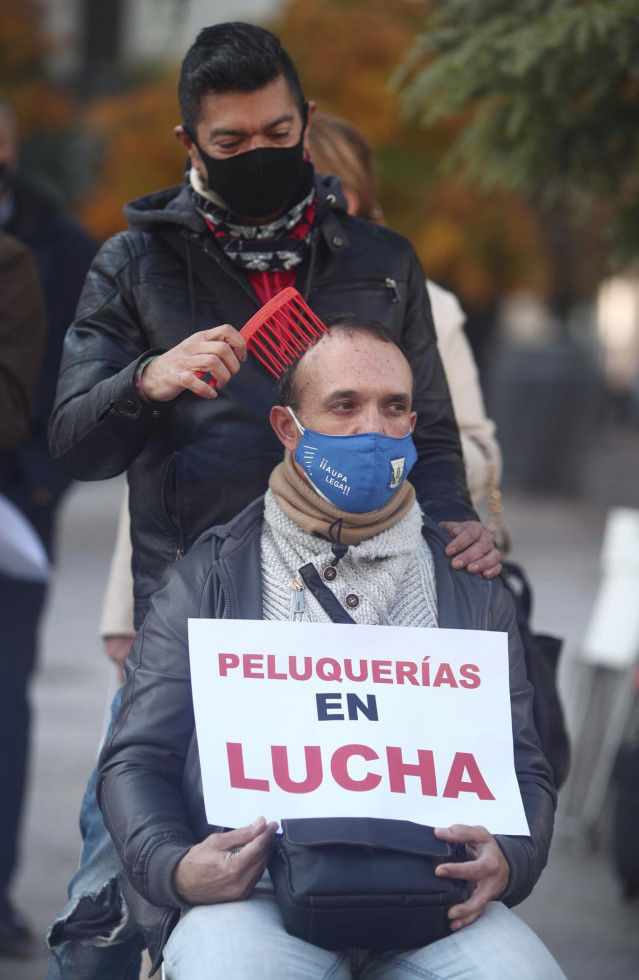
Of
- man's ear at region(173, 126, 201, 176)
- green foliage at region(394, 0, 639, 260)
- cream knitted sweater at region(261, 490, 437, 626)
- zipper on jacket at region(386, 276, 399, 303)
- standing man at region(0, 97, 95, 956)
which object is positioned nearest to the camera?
cream knitted sweater at region(261, 490, 437, 626)

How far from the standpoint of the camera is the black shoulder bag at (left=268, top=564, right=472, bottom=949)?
7.50ft

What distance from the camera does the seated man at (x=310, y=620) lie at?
2.36 metres

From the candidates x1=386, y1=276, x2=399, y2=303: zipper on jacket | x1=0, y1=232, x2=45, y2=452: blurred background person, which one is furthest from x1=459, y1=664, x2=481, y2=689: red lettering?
x1=0, y1=232, x2=45, y2=452: blurred background person

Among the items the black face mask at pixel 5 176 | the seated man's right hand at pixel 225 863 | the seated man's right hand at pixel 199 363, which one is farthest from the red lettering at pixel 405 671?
the black face mask at pixel 5 176

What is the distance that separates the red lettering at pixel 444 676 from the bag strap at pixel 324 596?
18 cm

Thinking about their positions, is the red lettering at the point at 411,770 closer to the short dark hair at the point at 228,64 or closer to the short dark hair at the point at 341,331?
the short dark hair at the point at 341,331

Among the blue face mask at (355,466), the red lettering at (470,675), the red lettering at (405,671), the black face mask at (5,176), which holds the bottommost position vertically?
the red lettering at (470,675)

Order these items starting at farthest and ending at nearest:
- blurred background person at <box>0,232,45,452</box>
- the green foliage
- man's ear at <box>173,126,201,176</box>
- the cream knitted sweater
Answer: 1. the green foliage
2. blurred background person at <box>0,232,45,452</box>
3. man's ear at <box>173,126,201,176</box>
4. the cream knitted sweater

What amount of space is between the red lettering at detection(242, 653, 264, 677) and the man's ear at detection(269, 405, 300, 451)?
16.8 inches

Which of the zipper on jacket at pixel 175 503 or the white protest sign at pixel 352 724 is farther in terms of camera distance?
the zipper on jacket at pixel 175 503

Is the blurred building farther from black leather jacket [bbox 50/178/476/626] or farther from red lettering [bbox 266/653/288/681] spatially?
red lettering [bbox 266/653/288/681]

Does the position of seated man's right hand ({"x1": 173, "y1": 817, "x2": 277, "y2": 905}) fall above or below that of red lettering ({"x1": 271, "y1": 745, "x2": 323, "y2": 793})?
below

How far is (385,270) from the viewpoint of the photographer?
299 centimetres

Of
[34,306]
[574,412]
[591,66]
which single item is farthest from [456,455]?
[574,412]
